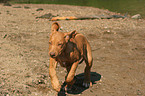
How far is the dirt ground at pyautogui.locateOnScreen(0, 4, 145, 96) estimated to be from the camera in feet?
18.3

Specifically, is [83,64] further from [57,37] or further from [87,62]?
[57,37]

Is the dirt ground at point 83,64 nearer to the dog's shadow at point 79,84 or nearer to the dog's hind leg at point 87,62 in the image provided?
the dog's shadow at point 79,84

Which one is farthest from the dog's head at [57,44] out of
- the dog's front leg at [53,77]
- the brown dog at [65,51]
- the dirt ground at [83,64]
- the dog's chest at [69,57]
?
the dirt ground at [83,64]

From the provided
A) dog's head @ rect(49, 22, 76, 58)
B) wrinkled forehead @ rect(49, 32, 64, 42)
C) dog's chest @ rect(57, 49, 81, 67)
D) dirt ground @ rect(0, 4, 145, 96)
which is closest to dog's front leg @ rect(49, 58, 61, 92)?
dog's chest @ rect(57, 49, 81, 67)

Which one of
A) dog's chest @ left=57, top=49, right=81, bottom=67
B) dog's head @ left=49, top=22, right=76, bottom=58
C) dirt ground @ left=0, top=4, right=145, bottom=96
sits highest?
dog's head @ left=49, top=22, right=76, bottom=58

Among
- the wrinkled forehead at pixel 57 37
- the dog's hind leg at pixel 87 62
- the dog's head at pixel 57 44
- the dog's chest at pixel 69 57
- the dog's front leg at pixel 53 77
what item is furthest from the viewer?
the dog's hind leg at pixel 87 62

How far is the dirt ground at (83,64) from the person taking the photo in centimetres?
559

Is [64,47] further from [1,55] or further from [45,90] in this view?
[1,55]

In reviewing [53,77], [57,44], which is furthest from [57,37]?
[53,77]

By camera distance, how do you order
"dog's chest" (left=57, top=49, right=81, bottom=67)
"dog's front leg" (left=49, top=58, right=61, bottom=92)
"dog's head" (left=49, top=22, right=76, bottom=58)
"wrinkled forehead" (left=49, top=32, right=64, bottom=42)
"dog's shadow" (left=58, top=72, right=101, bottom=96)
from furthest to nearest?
"dog's shadow" (left=58, top=72, right=101, bottom=96), "dog's chest" (left=57, top=49, right=81, bottom=67), "dog's front leg" (left=49, top=58, right=61, bottom=92), "wrinkled forehead" (left=49, top=32, right=64, bottom=42), "dog's head" (left=49, top=22, right=76, bottom=58)

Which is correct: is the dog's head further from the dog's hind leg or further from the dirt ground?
the dirt ground

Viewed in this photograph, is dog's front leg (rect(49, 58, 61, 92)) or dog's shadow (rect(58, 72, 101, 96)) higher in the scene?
dog's front leg (rect(49, 58, 61, 92))

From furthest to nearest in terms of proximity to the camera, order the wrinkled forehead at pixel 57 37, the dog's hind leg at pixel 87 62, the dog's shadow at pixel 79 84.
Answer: the dog's hind leg at pixel 87 62
the dog's shadow at pixel 79 84
the wrinkled forehead at pixel 57 37

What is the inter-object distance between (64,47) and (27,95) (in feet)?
5.52
